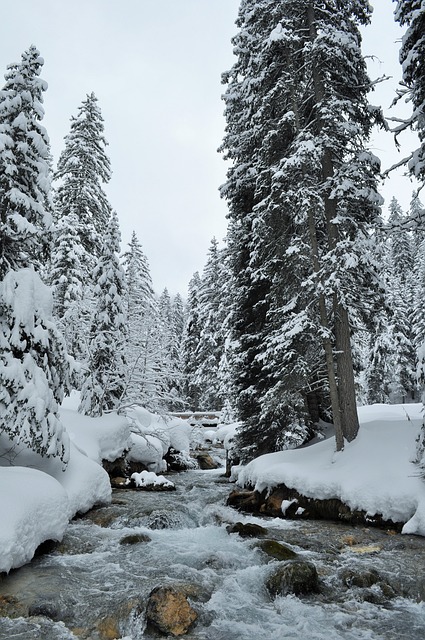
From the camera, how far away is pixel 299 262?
1447cm

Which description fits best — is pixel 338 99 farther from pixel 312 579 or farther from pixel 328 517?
pixel 312 579

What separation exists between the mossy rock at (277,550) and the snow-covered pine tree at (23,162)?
360 inches

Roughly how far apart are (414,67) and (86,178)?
68.7ft

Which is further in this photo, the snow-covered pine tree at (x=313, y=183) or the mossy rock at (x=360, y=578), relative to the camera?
the snow-covered pine tree at (x=313, y=183)

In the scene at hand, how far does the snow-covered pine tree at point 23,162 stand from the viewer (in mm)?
11570

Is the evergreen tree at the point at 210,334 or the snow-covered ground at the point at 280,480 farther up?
the evergreen tree at the point at 210,334

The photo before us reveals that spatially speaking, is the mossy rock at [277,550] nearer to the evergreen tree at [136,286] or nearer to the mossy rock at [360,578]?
the mossy rock at [360,578]

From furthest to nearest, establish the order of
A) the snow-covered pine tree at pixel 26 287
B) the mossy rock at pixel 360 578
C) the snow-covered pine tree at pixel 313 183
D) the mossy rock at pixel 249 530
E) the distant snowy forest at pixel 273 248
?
the snow-covered pine tree at pixel 313 183 → the distant snowy forest at pixel 273 248 → the snow-covered pine tree at pixel 26 287 → the mossy rock at pixel 249 530 → the mossy rock at pixel 360 578

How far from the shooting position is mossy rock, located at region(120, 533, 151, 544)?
33.3 ft

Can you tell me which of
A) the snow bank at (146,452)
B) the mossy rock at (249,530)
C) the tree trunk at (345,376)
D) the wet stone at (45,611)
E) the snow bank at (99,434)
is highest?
the tree trunk at (345,376)

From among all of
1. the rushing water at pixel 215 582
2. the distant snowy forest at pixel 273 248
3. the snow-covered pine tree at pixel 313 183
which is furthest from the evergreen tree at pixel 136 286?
the rushing water at pixel 215 582

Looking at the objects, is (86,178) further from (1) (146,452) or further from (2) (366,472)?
(2) (366,472)

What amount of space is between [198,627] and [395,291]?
1587 inches

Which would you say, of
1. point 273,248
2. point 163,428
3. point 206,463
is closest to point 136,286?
point 163,428
